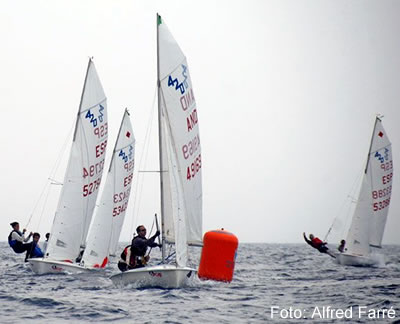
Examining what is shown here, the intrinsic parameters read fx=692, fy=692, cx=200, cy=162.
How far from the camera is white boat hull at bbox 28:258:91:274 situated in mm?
21547

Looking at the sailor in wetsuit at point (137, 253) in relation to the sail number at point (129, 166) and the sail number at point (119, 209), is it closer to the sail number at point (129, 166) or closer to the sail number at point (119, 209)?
the sail number at point (119, 209)

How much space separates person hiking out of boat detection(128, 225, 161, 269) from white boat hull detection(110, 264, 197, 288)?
1.09 meters

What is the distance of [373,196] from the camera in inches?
1385

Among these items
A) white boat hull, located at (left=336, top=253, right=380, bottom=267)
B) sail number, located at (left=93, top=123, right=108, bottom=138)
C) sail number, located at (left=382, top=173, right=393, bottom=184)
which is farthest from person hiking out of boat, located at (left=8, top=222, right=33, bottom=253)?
sail number, located at (left=382, top=173, right=393, bottom=184)

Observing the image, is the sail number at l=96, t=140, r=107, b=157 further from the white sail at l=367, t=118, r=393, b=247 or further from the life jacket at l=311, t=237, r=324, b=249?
the white sail at l=367, t=118, r=393, b=247

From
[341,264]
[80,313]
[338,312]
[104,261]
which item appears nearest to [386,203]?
[341,264]

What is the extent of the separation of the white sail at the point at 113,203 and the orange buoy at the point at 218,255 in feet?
25.0

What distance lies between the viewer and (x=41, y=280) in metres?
19.8

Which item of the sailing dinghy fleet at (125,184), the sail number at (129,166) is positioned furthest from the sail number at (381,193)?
the sailing dinghy fleet at (125,184)

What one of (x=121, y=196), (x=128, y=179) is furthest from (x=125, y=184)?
(x=121, y=196)

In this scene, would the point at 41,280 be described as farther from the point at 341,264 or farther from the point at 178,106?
the point at 341,264

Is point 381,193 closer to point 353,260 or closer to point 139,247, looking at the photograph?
point 353,260

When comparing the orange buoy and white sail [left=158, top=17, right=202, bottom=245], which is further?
white sail [left=158, top=17, right=202, bottom=245]

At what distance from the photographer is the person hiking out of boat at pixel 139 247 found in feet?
58.5
